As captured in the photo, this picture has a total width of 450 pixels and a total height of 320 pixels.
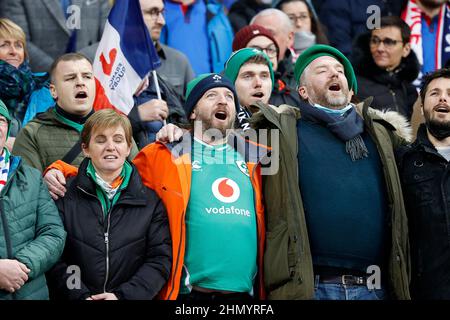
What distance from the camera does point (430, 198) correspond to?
686cm

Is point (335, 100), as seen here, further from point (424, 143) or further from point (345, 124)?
point (424, 143)

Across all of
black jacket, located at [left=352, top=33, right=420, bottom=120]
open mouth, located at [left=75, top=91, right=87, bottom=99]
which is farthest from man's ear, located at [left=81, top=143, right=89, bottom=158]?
black jacket, located at [left=352, top=33, right=420, bottom=120]

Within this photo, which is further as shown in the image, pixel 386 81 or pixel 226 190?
pixel 386 81

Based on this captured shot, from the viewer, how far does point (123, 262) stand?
257 inches

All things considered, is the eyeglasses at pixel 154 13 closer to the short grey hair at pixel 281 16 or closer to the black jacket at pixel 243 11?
the short grey hair at pixel 281 16

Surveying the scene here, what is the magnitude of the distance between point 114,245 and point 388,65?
14.7ft

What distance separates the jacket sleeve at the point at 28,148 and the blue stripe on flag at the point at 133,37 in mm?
1318

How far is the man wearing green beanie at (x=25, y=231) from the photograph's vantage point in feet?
20.5

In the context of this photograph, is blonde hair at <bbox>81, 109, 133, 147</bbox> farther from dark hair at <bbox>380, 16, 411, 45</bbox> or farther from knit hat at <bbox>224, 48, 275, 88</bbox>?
dark hair at <bbox>380, 16, 411, 45</bbox>

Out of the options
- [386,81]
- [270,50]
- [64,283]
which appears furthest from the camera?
[386,81]

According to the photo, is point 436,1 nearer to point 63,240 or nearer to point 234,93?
point 234,93

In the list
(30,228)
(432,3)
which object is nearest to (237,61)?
(30,228)
